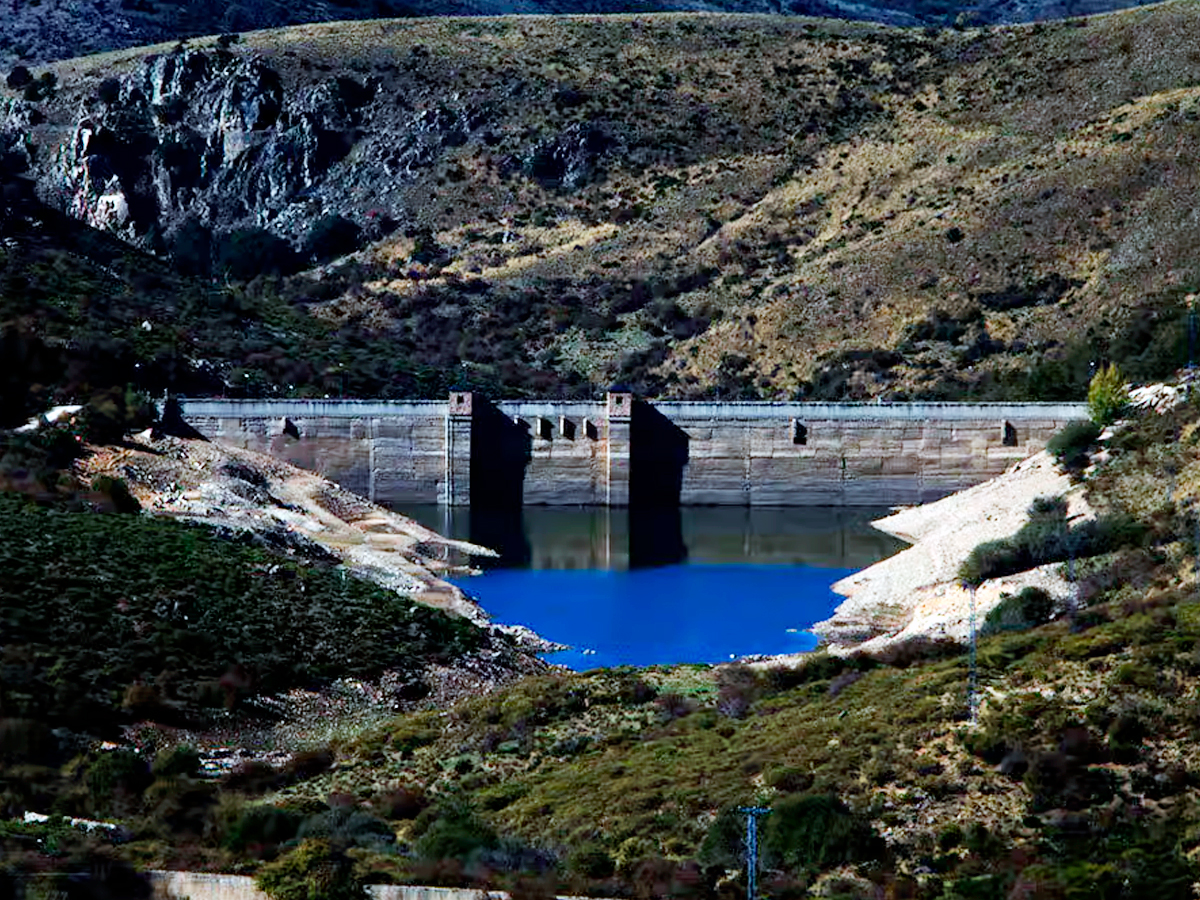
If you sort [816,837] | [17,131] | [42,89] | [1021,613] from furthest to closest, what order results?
[42,89] → [17,131] → [1021,613] → [816,837]

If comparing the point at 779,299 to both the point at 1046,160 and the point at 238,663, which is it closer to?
the point at 1046,160

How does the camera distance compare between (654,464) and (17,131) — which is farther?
(17,131)

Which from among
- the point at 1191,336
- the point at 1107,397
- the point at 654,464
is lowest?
the point at 654,464

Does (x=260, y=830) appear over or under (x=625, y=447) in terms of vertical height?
under

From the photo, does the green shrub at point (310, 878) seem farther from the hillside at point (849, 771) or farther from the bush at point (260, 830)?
the bush at point (260, 830)

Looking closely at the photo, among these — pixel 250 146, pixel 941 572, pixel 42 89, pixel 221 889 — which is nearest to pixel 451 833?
pixel 221 889

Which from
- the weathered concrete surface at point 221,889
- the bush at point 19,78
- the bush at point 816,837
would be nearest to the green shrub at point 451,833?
the weathered concrete surface at point 221,889

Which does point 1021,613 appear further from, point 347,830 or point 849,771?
point 347,830

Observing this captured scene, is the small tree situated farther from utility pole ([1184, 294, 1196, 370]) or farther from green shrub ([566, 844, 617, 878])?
green shrub ([566, 844, 617, 878])
